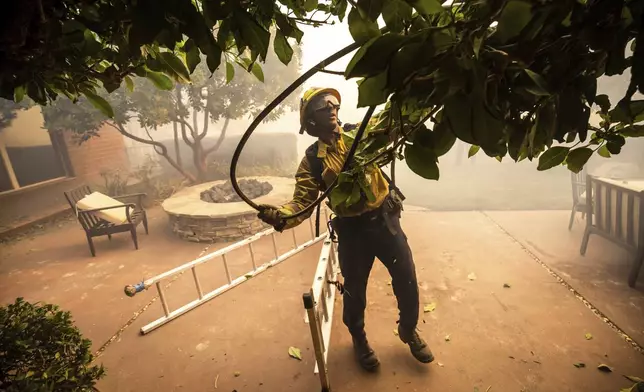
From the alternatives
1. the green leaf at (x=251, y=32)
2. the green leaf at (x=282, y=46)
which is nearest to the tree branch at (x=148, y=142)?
the green leaf at (x=282, y=46)

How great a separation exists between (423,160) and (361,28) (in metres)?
0.30

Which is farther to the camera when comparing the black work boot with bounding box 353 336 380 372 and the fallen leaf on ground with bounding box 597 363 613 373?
the black work boot with bounding box 353 336 380 372

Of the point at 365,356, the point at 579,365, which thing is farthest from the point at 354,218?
the point at 579,365

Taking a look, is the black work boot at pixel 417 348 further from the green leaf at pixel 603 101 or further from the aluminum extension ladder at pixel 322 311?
the green leaf at pixel 603 101

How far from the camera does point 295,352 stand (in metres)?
2.89

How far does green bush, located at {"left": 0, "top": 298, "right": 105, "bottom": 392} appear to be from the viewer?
1.60m

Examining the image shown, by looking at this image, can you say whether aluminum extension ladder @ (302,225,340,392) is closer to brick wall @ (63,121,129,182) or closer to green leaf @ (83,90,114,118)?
green leaf @ (83,90,114,118)

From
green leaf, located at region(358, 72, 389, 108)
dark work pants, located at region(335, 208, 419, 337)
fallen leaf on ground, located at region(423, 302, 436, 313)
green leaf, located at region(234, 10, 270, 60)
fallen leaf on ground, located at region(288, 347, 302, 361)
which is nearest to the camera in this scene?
green leaf, located at region(358, 72, 389, 108)

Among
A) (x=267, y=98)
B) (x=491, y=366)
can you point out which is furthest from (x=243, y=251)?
(x=267, y=98)

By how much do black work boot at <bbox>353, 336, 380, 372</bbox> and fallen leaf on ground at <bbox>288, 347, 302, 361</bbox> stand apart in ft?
1.93

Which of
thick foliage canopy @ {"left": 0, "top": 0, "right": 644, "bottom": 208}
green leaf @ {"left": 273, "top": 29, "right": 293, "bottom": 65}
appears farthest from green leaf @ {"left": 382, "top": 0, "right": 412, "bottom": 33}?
green leaf @ {"left": 273, "top": 29, "right": 293, "bottom": 65}

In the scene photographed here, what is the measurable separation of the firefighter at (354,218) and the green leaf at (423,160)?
159cm

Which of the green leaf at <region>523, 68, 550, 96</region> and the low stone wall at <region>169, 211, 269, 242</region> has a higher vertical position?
the green leaf at <region>523, 68, 550, 96</region>

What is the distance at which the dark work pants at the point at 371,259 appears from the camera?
238cm
